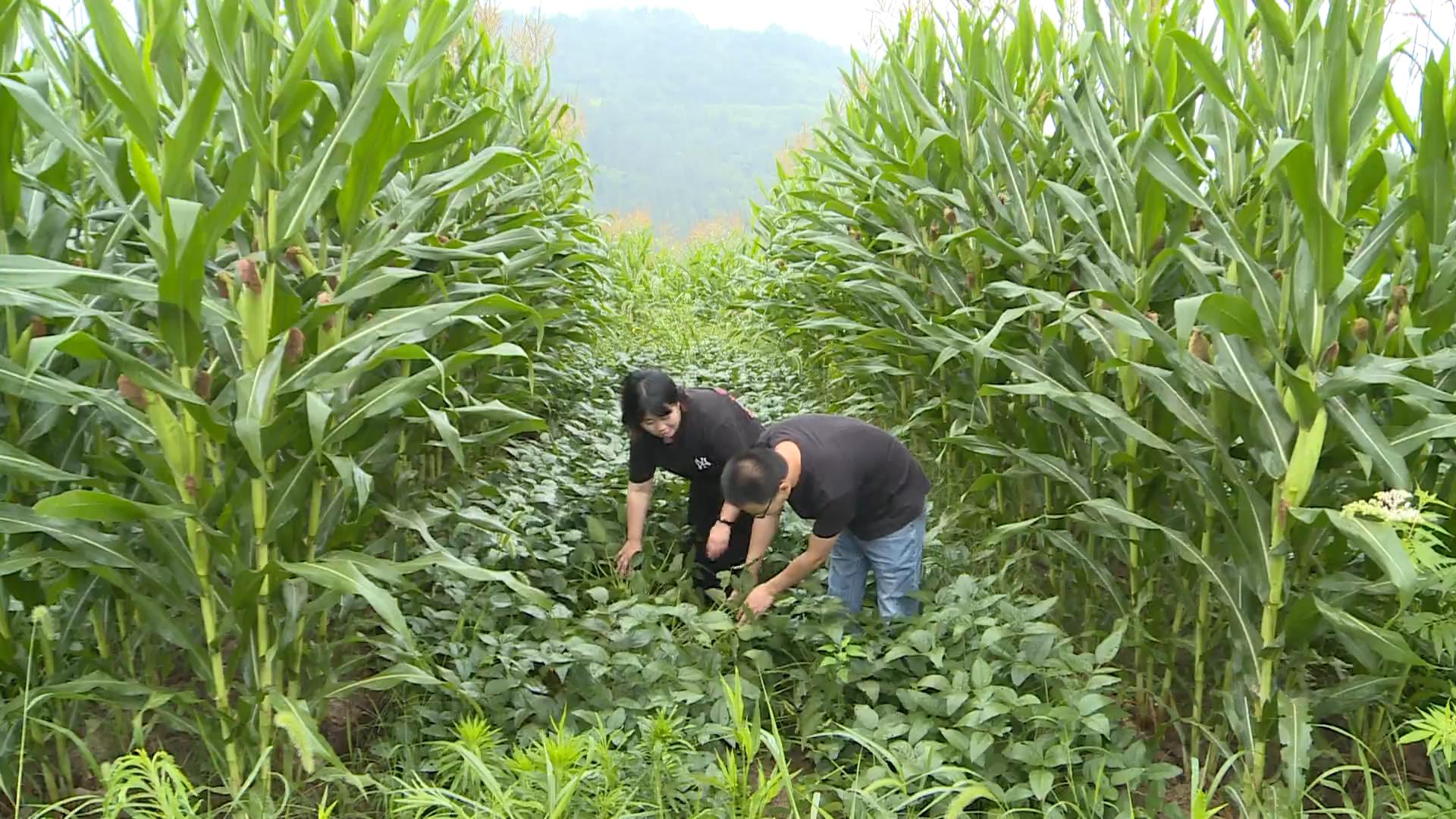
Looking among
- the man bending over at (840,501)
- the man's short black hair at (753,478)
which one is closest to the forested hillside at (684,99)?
the man bending over at (840,501)

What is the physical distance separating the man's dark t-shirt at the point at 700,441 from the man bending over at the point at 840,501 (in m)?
0.31

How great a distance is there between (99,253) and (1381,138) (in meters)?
3.17

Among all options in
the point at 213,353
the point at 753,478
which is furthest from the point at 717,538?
the point at 213,353

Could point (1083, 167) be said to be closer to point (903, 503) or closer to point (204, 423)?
point (903, 503)

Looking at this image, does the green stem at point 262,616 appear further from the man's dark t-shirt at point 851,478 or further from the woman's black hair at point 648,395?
the man's dark t-shirt at point 851,478

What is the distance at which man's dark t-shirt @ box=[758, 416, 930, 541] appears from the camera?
3.08 meters

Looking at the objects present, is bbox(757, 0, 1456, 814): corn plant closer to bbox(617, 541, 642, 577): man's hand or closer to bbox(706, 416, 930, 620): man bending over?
bbox(706, 416, 930, 620): man bending over

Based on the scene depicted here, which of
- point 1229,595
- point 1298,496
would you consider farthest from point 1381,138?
point 1229,595

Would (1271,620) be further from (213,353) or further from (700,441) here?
(213,353)

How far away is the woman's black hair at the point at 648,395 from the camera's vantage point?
3340 millimetres

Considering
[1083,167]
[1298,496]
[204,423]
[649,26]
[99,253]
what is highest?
[649,26]

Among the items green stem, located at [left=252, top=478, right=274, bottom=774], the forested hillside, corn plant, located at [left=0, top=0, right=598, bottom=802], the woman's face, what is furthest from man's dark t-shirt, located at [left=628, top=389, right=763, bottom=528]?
the forested hillside

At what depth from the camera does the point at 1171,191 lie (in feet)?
7.73

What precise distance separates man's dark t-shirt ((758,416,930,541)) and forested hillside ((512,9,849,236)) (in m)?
23.9
